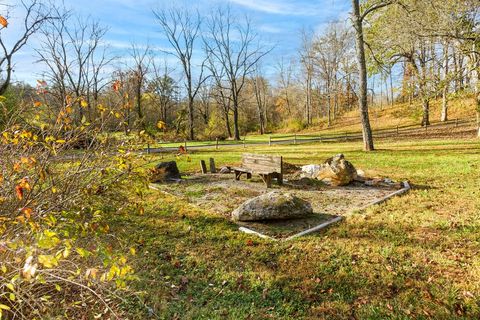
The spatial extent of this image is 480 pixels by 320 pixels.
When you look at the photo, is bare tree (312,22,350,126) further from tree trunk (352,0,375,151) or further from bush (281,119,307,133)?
tree trunk (352,0,375,151)

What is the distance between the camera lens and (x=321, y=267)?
3463 millimetres

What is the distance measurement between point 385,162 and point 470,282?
7831 mm

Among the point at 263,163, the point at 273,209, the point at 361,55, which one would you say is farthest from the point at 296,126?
the point at 273,209

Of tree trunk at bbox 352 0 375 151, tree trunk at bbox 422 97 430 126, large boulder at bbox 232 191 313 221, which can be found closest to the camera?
large boulder at bbox 232 191 313 221

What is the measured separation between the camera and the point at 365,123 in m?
12.9

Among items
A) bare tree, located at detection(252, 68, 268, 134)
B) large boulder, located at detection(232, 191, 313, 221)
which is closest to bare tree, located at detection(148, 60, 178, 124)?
bare tree, located at detection(252, 68, 268, 134)

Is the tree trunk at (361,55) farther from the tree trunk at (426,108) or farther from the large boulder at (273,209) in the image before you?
the large boulder at (273,209)

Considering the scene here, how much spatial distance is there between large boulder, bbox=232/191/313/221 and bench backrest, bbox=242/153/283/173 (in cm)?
217

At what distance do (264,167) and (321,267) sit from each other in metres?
4.43

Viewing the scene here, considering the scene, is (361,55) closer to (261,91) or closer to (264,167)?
(264,167)

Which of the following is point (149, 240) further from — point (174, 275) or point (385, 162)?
point (385, 162)

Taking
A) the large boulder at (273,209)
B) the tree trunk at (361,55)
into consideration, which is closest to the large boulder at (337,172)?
the large boulder at (273,209)

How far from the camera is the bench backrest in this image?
7332 mm

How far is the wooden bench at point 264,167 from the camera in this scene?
738 centimetres
